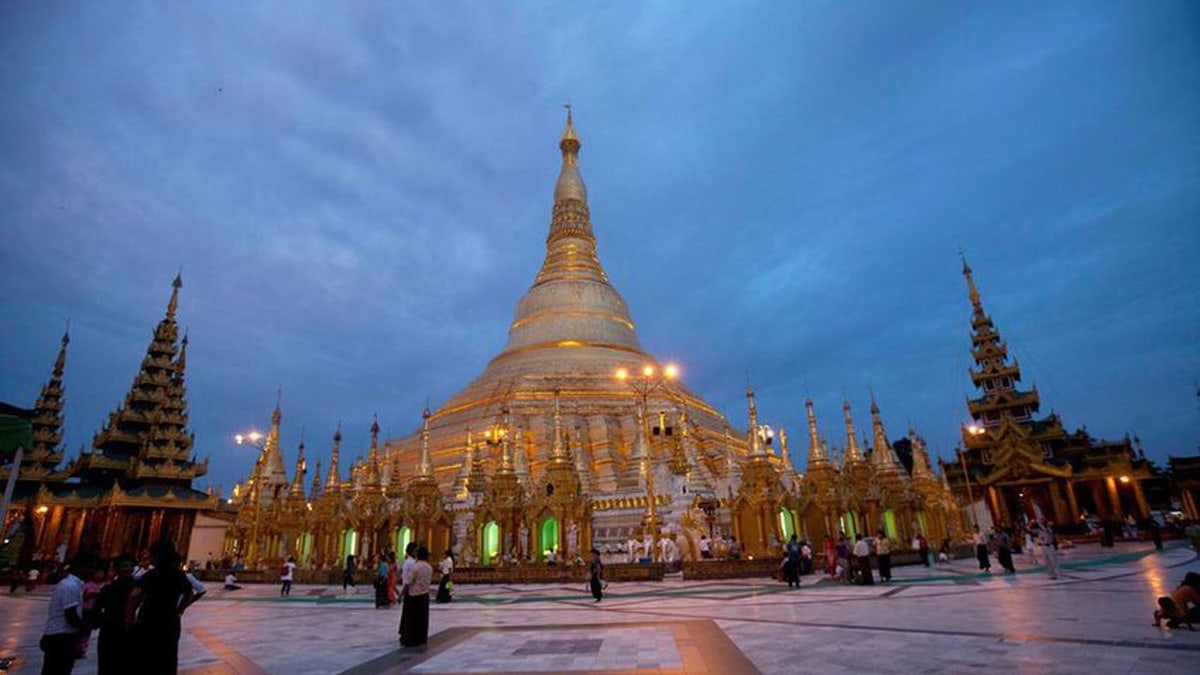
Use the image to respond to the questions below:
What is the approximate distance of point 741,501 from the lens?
24219mm

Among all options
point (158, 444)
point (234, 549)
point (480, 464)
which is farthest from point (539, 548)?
point (158, 444)

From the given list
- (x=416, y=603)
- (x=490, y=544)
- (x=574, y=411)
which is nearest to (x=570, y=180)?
(x=574, y=411)

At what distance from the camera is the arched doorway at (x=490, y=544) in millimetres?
25500

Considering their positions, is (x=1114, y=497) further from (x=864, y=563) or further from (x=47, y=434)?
(x=47, y=434)

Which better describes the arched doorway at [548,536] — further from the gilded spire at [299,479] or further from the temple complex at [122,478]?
the temple complex at [122,478]

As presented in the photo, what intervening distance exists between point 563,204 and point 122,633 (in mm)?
51988

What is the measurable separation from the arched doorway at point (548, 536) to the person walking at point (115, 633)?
68.3 feet

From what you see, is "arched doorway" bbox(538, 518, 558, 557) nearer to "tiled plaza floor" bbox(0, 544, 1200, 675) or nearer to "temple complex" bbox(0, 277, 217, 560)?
"tiled plaza floor" bbox(0, 544, 1200, 675)

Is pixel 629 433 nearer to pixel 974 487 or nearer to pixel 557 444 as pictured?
pixel 557 444

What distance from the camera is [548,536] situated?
2595 centimetres

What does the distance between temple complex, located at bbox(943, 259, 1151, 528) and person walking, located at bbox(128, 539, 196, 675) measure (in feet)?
131

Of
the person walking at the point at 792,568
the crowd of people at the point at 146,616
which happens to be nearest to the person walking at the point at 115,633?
the crowd of people at the point at 146,616

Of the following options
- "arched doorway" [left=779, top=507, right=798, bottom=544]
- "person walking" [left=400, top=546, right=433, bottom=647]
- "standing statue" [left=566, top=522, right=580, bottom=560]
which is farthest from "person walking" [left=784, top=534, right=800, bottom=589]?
"person walking" [left=400, top=546, right=433, bottom=647]

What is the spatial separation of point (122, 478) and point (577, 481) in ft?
111
